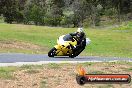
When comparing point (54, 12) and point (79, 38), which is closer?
point (79, 38)

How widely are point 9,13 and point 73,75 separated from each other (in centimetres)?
6510

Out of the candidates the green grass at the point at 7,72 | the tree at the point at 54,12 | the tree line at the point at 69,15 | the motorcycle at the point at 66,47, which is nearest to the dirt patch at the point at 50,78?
the green grass at the point at 7,72

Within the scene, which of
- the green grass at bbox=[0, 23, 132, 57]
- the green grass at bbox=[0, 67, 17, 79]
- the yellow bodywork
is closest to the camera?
the green grass at bbox=[0, 67, 17, 79]

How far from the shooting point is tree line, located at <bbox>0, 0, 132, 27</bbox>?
76.4 m

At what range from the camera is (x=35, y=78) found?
485 inches

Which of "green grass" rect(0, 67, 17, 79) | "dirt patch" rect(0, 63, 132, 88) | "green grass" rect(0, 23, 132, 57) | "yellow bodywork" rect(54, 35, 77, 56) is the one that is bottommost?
"green grass" rect(0, 23, 132, 57)

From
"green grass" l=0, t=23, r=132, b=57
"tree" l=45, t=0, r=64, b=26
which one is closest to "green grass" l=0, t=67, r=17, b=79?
"green grass" l=0, t=23, r=132, b=57

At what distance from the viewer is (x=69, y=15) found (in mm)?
79750

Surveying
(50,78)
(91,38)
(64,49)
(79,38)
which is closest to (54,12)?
(91,38)

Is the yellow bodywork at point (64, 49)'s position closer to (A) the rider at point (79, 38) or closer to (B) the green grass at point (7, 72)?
(A) the rider at point (79, 38)

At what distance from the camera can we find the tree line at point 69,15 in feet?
251

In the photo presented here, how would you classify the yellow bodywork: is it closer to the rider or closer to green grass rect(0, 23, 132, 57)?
the rider

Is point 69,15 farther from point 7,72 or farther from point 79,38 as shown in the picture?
point 7,72

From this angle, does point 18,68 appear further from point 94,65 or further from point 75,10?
point 75,10
